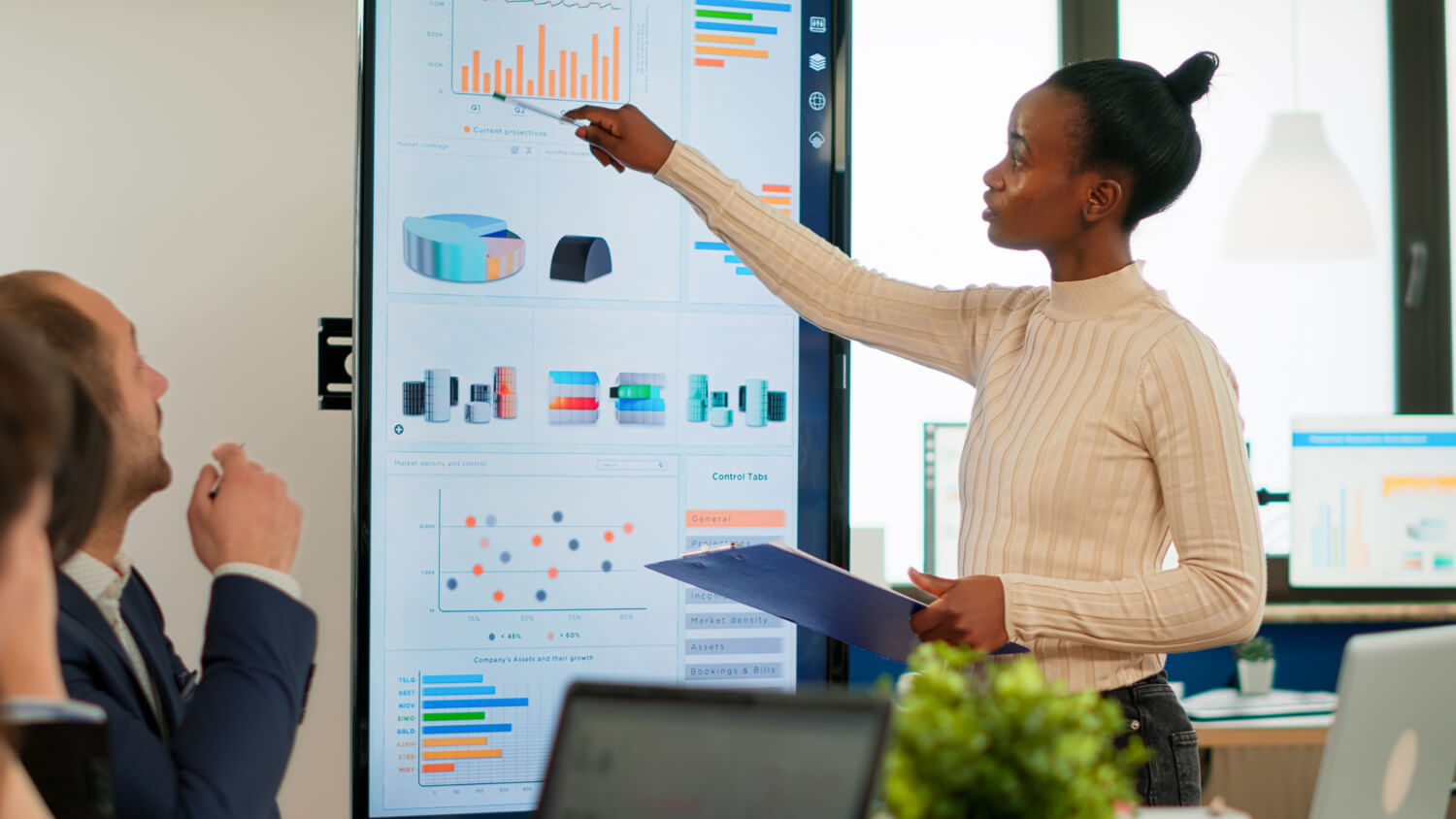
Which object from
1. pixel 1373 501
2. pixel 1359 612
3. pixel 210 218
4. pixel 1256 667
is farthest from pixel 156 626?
pixel 1359 612

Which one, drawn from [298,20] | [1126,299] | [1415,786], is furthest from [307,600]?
[1415,786]

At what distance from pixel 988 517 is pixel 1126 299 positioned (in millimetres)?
337

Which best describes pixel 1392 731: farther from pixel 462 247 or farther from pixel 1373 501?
pixel 1373 501

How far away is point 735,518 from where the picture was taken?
6.40ft

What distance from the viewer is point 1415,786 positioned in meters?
1.21

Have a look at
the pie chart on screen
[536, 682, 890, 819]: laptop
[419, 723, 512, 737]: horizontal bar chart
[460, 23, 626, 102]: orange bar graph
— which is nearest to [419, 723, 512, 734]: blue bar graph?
[419, 723, 512, 737]: horizontal bar chart

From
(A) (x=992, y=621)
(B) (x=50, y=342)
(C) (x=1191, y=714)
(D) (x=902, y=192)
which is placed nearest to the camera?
(B) (x=50, y=342)

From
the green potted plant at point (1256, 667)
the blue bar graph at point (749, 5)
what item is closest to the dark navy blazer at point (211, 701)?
the blue bar graph at point (749, 5)

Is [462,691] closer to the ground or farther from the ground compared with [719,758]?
closer to the ground

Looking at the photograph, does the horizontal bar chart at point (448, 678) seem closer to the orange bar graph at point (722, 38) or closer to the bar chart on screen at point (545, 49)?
the bar chart on screen at point (545, 49)

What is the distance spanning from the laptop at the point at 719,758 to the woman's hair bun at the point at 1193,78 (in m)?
1.14

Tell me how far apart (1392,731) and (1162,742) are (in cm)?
30

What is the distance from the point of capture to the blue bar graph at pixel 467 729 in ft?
6.04

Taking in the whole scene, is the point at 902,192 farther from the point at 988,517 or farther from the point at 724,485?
the point at 988,517
